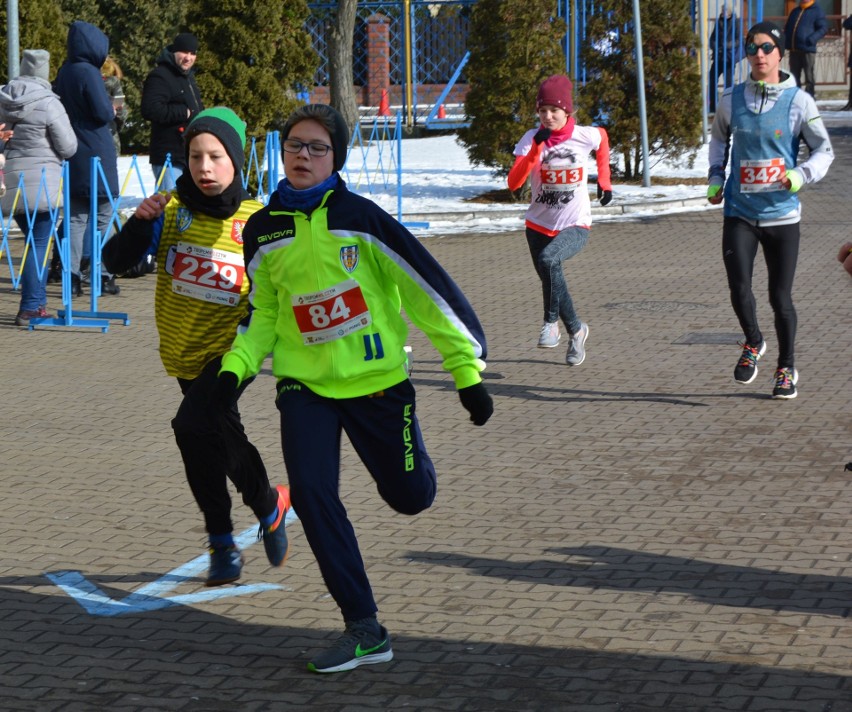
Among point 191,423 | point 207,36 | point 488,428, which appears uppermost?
point 207,36

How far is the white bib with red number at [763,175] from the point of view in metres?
8.55

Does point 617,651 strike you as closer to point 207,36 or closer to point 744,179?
point 744,179

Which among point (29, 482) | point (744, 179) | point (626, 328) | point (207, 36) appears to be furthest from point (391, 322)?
point (207, 36)

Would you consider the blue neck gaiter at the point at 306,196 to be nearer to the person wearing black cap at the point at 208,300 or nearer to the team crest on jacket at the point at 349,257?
the team crest on jacket at the point at 349,257

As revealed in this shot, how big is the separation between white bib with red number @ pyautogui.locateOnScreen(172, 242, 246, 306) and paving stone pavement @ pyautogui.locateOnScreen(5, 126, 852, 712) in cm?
109

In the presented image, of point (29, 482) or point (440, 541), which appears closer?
point (440, 541)

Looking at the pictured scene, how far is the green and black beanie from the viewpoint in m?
5.33

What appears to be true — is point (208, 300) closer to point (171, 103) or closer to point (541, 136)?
point (541, 136)

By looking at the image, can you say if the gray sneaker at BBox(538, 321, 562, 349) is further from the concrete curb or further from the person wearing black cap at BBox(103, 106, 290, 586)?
the concrete curb

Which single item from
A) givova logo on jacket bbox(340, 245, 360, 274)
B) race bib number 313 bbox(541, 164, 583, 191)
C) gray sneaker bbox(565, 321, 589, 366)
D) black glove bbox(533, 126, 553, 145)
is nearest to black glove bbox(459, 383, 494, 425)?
givova logo on jacket bbox(340, 245, 360, 274)

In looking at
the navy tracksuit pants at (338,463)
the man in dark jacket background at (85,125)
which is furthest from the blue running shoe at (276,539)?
the man in dark jacket background at (85,125)

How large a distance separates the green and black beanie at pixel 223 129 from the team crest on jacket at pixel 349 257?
847 mm

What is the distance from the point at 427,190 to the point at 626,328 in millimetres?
8934

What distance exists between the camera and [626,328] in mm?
11117
